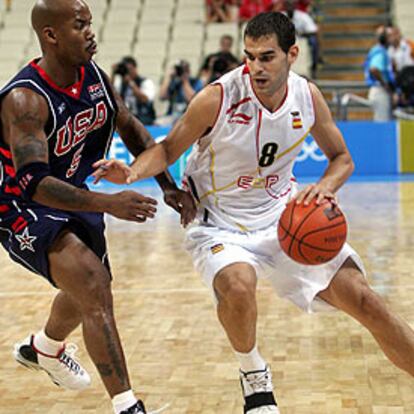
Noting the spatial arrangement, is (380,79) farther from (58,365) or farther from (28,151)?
(28,151)

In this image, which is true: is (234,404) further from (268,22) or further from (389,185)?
(389,185)

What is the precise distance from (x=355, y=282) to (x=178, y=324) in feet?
7.11

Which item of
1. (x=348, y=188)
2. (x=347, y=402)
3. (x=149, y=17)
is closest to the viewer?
(x=347, y=402)

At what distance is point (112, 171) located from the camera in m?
4.26

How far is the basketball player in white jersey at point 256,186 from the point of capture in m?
4.18

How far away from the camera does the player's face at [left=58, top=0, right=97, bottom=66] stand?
4.25m

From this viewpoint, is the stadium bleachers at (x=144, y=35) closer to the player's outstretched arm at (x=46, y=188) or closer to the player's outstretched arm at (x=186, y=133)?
the player's outstretched arm at (x=186, y=133)

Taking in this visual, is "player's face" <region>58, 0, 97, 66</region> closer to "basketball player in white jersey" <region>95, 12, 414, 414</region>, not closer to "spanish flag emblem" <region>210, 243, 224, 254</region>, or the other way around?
"basketball player in white jersey" <region>95, 12, 414, 414</region>

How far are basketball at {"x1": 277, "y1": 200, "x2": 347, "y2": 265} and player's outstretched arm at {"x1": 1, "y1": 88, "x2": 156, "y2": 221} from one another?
594mm

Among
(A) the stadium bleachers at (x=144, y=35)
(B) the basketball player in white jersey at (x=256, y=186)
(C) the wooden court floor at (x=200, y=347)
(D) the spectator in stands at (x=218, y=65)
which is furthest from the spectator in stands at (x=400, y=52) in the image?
(B) the basketball player in white jersey at (x=256, y=186)

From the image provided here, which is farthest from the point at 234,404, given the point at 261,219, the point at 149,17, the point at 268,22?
the point at 149,17

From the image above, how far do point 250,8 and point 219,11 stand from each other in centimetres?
66

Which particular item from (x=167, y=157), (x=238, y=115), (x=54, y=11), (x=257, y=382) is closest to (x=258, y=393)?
(x=257, y=382)

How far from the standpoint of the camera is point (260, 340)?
18.8ft
